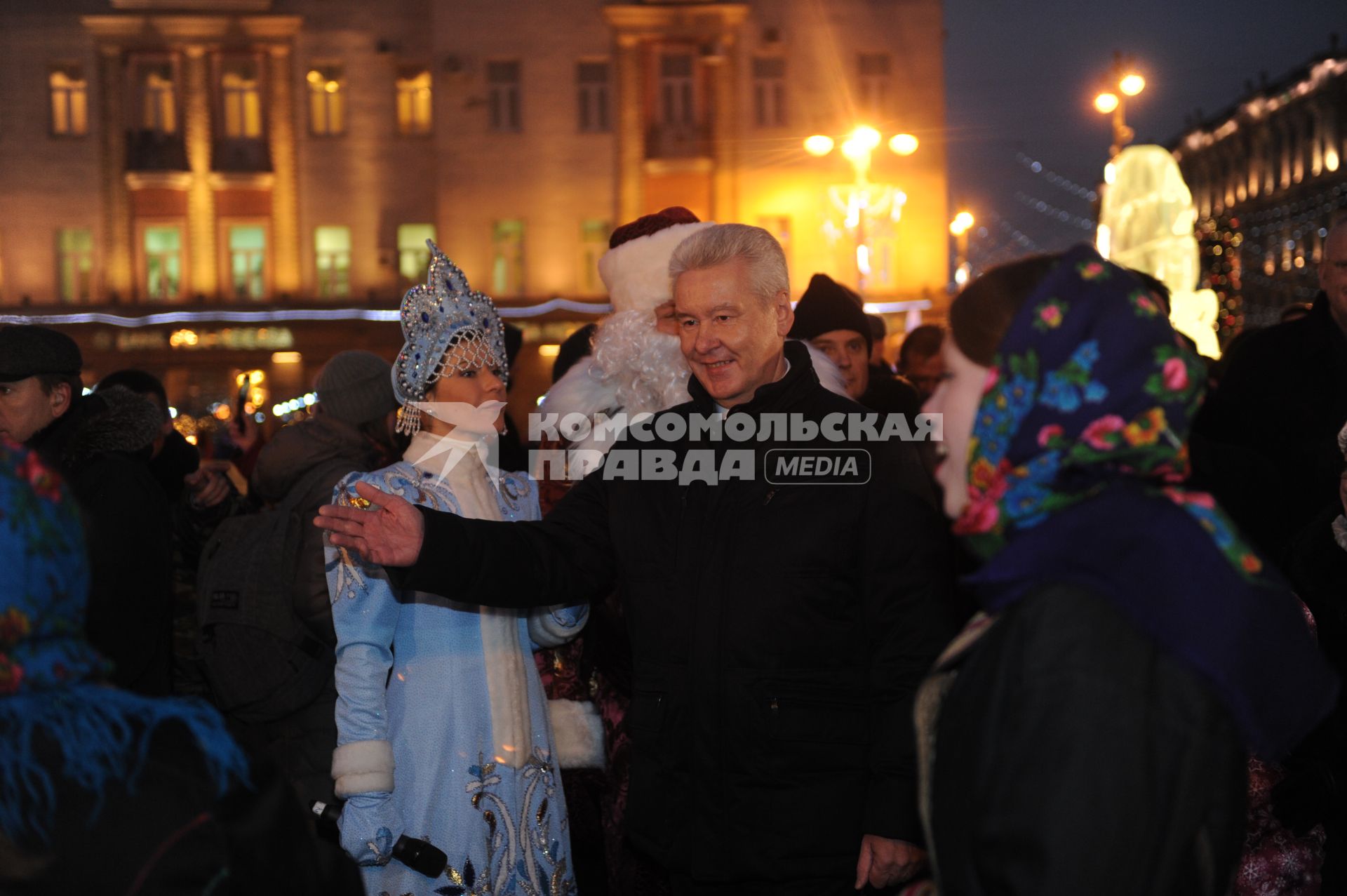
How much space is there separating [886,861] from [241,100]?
27870mm

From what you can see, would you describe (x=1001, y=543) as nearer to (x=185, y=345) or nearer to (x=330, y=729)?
(x=330, y=729)

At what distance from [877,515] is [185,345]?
2689 centimetres

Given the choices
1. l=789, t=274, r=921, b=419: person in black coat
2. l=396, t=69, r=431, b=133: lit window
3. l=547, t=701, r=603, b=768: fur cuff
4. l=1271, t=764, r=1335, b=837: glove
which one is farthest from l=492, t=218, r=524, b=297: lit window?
l=1271, t=764, r=1335, b=837: glove

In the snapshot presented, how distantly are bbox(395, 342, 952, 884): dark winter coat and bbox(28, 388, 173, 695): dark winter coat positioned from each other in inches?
61.2

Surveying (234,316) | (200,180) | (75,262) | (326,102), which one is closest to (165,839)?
(234,316)

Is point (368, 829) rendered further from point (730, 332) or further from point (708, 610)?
point (730, 332)

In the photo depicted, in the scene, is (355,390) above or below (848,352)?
below

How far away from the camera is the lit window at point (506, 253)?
26734 millimetres

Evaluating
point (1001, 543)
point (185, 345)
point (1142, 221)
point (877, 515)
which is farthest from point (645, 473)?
point (185, 345)

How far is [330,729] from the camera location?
160 inches

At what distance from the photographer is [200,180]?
2702 centimetres

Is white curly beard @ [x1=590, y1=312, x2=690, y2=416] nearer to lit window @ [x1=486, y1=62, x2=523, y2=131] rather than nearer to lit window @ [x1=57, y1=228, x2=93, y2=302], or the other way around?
lit window @ [x1=486, y1=62, x2=523, y2=131]

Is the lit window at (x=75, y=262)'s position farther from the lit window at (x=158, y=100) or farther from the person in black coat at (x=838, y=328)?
the person in black coat at (x=838, y=328)

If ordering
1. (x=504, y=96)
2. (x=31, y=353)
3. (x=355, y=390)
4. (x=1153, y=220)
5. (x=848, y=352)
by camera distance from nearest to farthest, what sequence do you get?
(x=31, y=353) → (x=355, y=390) → (x=848, y=352) → (x=1153, y=220) → (x=504, y=96)
